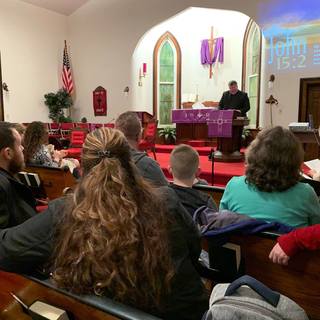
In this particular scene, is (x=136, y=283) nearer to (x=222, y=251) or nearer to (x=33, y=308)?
(x=33, y=308)

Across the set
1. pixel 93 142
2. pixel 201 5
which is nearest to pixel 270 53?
pixel 201 5

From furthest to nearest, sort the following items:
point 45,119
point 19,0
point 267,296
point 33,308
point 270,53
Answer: point 45,119 → point 19,0 → point 270,53 → point 33,308 → point 267,296

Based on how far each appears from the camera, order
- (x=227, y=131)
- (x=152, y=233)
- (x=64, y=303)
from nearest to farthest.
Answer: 1. (x=64, y=303)
2. (x=152, y=233)
3. (x=227, y=131)

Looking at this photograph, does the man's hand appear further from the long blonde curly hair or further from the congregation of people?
the long blonde curly hair

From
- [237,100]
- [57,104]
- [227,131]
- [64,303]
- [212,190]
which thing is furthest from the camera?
[57,104]

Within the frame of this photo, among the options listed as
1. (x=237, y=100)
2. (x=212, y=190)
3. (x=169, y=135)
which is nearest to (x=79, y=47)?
(x=169, y=135)

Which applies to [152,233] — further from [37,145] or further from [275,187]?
[37,145]

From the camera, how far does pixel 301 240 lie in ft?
4.02

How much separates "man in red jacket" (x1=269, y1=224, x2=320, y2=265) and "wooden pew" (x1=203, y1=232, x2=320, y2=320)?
0.21 ft

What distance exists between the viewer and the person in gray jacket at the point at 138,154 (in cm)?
232

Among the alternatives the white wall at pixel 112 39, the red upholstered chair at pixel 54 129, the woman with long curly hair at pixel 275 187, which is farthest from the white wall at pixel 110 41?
the woman with long curly hair at pixel 275 187

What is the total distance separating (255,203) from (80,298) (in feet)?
3.12

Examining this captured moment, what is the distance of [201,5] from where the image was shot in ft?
26.1

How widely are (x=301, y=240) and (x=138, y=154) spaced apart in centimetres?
139
